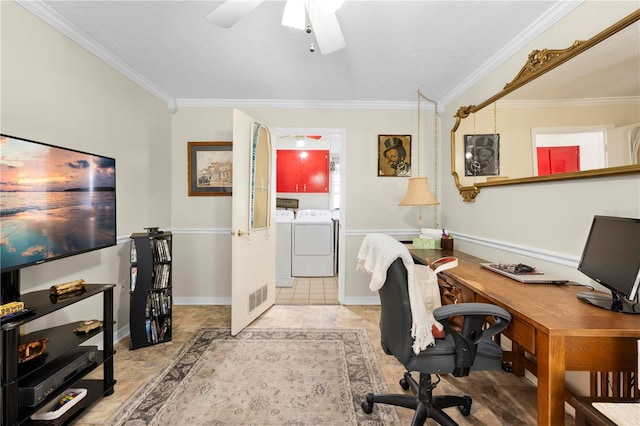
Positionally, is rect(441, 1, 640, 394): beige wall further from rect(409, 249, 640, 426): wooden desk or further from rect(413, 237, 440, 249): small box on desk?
rect(409, 249, 640, 426): wooden desk

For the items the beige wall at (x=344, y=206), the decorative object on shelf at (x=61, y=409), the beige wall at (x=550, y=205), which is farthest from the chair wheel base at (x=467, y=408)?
the decorative object on shelf at (x=61, y=409)

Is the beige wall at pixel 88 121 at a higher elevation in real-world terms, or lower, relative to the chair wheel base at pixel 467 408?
higher

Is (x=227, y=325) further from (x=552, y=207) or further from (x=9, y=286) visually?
(x=552, y=207)

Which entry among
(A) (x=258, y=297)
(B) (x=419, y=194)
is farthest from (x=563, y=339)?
(A) (x=258, y=297)

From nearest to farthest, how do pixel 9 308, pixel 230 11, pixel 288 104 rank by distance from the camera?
pixel 9 308 < pixel 230 11 < pixel 288 104

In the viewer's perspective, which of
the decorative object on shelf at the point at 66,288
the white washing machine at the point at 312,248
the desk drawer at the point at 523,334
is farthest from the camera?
the white washing machine at the point at 312,248

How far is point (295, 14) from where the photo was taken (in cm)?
138

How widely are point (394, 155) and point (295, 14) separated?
7.31 feet

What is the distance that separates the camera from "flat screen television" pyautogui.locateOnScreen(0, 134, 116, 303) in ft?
4.38

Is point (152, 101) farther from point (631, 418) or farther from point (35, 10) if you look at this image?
point (631, 418)

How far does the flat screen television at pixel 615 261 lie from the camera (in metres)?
1.09

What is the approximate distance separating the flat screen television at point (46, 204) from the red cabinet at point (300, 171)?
10.9ft

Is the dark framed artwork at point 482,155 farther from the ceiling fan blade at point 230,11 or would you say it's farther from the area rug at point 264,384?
the ceiling fan blade at point 230,11

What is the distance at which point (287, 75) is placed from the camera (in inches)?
104
